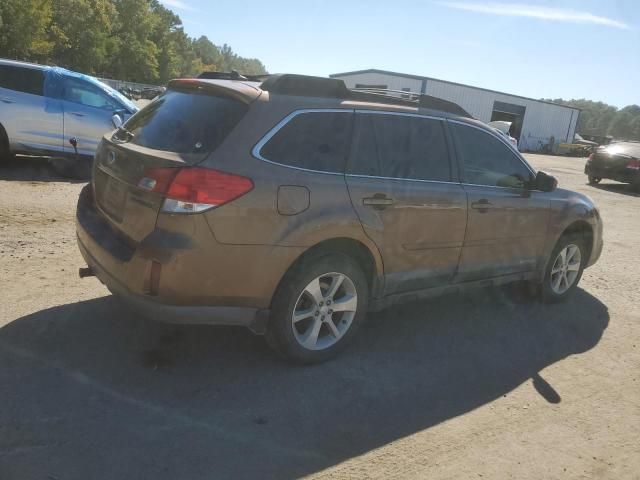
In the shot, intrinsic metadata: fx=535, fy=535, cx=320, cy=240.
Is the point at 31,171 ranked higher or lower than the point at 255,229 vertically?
lower

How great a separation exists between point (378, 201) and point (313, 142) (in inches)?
23.0

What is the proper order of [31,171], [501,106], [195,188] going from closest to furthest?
[195,188], [31,171], [501,106]

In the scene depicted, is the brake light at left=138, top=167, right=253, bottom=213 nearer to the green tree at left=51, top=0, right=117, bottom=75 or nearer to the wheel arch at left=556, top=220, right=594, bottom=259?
the wheel arch at left=556, top=220, right=594, bottom=259

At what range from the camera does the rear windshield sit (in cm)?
310

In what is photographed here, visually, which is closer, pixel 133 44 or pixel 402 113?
pixel 402 113

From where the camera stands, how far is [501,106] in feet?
139

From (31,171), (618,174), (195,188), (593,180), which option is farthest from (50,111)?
(593,180)

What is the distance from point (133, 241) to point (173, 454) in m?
1.22

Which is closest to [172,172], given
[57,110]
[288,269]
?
[288,269]

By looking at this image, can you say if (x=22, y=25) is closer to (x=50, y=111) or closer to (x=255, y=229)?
(x=50, y=111)

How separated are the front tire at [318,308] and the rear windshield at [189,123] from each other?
0.93m

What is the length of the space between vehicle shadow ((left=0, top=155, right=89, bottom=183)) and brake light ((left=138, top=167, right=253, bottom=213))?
6.59 m

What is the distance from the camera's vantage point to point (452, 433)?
302 centimetres

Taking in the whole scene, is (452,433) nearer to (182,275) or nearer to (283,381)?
(283,381)
